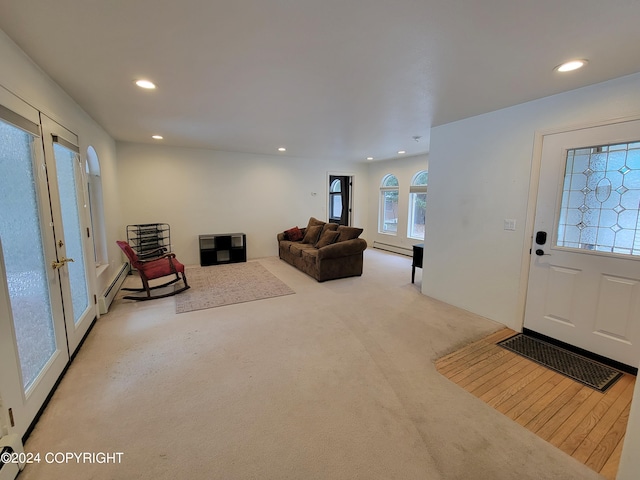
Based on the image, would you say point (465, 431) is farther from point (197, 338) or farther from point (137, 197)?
point (137, 197)

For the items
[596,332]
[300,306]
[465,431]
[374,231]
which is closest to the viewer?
[465,431]

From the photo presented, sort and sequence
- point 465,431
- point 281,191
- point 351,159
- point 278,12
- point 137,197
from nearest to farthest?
point 278,12 → point 465,431 → point 137,197 → point 281,191 → point 351,159

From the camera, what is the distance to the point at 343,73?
218 centimetres

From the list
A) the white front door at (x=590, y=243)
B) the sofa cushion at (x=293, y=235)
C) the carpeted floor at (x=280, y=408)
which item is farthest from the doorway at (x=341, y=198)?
the white front door at (x=590, y=243)

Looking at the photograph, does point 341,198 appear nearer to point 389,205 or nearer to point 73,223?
point 389,205

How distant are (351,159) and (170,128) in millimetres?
4303

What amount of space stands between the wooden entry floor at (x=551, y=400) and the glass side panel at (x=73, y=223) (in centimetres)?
346

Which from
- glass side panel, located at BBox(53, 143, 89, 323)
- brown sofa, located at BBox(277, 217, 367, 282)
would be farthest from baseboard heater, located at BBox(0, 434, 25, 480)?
brown sofa, located at BBox(277, 217, 367, 282)

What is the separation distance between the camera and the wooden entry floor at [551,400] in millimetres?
1617

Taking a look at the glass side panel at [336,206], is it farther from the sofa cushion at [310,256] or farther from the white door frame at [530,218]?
the white door frame at [530,218]

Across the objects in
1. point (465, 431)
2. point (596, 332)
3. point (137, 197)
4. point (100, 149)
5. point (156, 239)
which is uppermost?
point (100, 149)

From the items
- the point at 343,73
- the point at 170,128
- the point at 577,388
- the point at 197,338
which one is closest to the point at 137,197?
the point at 170,128

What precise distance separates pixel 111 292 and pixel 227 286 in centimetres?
148

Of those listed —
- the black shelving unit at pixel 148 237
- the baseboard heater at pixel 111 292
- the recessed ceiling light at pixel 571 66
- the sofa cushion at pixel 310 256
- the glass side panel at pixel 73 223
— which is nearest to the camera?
the recessed ceiling light at pixel 571 66
